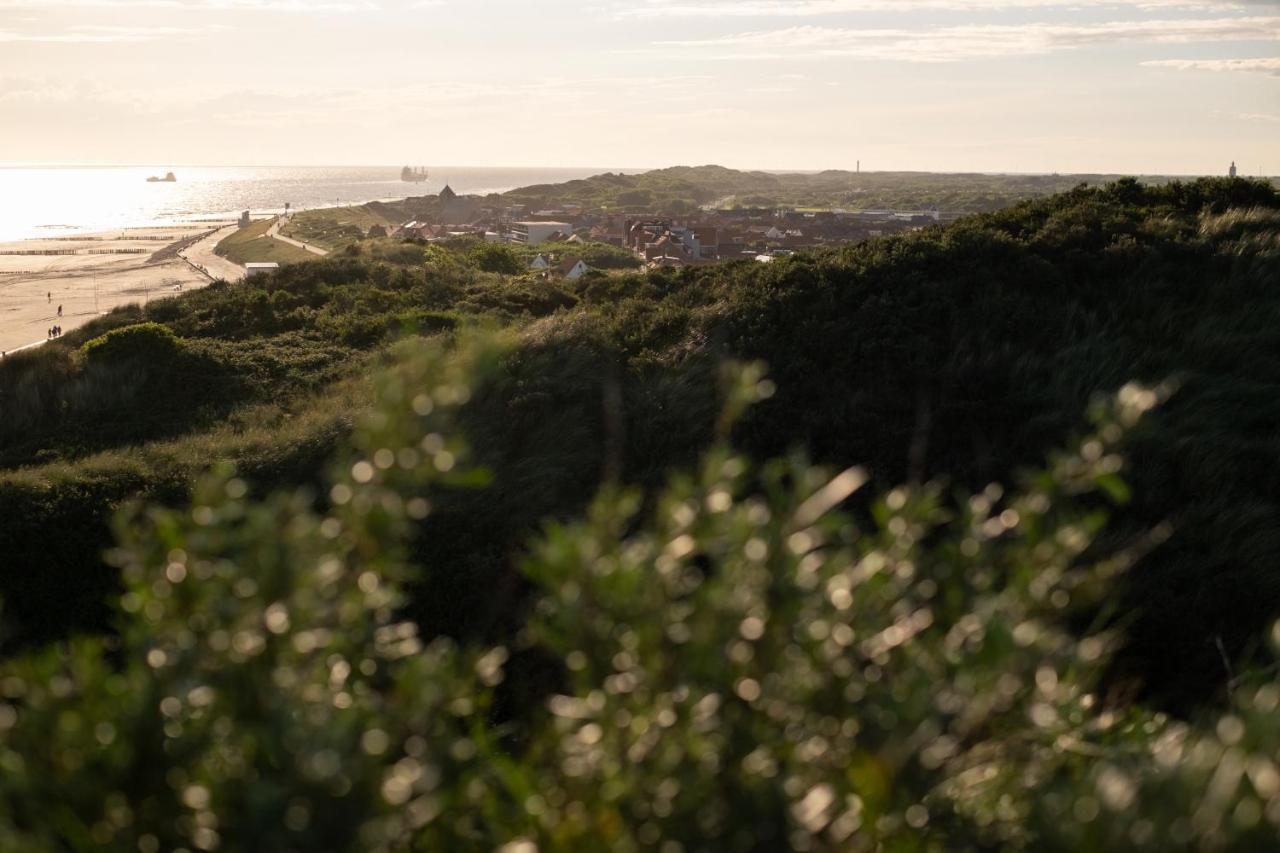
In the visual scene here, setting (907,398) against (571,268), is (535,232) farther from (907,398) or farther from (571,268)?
(907,398)

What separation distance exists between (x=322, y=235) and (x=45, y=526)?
2818 inches

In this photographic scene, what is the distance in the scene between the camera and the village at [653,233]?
161ft

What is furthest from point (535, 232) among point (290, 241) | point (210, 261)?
point (210, 261)

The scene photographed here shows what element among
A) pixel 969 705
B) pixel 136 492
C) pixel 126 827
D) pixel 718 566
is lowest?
pixel 136 492

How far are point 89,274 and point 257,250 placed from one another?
10.7 metres

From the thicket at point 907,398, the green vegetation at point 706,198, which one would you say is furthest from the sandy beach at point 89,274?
the green vegetation at point 706,198

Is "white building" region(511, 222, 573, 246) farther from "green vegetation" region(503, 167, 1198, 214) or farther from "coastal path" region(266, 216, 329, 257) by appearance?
"green vegetation" region(503, 167, 1198, 214)

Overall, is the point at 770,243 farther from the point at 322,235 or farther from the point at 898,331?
the point at 898,331

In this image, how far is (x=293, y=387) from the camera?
49.9 feet

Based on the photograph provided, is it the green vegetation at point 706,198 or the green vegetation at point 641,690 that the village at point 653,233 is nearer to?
the green vegetation at point 706,198

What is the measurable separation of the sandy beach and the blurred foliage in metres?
40.3

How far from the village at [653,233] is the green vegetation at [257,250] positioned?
239 inches

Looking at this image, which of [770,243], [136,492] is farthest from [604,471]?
[770,243]

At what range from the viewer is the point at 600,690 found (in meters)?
2.67
